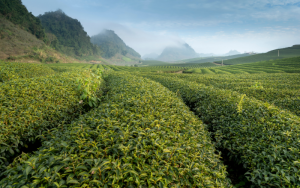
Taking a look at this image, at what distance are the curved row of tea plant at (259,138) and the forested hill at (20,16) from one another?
82928 mm

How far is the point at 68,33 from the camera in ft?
388

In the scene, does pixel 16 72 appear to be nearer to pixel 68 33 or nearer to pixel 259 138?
pixel 259 138

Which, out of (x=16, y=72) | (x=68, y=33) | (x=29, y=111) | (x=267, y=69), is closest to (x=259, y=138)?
(x=29, y=111)

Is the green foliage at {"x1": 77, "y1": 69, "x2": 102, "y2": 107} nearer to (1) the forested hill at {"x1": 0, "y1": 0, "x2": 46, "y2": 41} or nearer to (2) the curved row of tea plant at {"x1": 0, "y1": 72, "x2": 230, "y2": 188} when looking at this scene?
(2) the curved row of tea plant at {"x1": 0, "y1": 72, "x2": 230, "y2": 188}

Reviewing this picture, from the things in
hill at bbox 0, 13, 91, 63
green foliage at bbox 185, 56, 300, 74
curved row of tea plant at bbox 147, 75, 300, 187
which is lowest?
curved row of tea plant at bbox 147, 75, 300, 187

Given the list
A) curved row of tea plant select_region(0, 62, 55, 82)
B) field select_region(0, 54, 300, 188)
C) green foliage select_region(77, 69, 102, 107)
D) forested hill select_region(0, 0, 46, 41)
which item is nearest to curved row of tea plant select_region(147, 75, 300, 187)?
field select_region(0, 54, 300, 188)

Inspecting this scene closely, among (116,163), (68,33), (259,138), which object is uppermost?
(68,33)

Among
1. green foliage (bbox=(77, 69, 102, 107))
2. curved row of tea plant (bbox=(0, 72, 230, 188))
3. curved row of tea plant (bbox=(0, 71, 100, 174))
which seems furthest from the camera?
green foliage (bbox=(77, 69, 102, 107))

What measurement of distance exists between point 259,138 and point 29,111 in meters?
7.14

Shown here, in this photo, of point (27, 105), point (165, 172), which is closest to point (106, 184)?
point (165, 172)

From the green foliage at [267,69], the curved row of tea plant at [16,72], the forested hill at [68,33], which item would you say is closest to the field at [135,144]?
the curved row of tea plant at [16,72]

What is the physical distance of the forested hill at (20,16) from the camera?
176 feet

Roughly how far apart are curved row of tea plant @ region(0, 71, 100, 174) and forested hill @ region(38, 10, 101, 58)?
110 m

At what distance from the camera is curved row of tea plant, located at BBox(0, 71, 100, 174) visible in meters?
3.35
